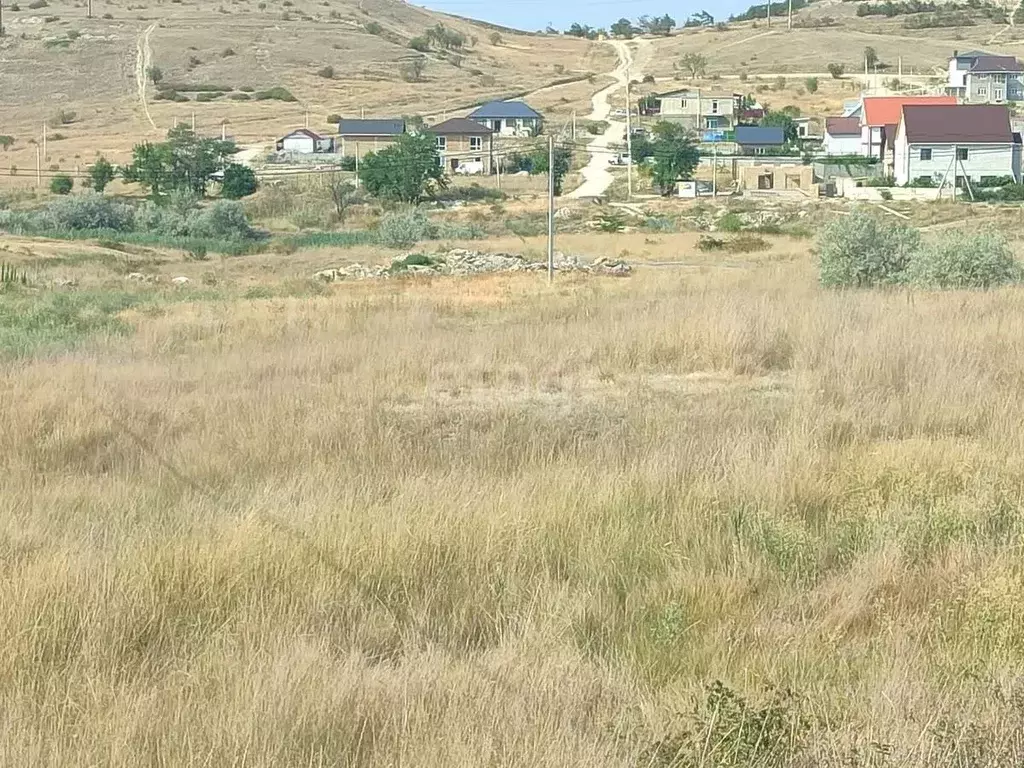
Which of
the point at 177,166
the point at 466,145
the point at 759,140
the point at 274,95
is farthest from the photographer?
the point at 274,95

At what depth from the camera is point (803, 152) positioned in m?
85.9

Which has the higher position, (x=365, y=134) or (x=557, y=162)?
(x=365, y=134)

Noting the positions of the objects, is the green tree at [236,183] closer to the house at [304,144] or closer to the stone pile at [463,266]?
the house at [304,144]

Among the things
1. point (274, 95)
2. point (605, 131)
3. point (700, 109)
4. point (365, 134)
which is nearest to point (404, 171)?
point (365, 134)

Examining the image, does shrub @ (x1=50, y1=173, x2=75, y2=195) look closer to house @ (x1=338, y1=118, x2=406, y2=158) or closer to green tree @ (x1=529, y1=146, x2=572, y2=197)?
house @ (x1=338, y1=118, x2=406, y2=158)

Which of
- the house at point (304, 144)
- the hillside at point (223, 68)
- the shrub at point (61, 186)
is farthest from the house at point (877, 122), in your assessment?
the shrub at point (61, 186)

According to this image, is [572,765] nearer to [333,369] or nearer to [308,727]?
[308,727]

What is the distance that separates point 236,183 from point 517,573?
71.8m

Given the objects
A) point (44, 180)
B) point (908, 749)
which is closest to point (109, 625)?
point (908, 749)

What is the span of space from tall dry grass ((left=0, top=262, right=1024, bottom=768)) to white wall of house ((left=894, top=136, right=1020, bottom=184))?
66.0m

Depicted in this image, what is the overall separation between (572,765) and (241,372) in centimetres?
987

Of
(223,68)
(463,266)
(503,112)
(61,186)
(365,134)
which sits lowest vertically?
(463,266)

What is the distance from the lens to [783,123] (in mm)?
95188

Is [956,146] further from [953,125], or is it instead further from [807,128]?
[807,128]
